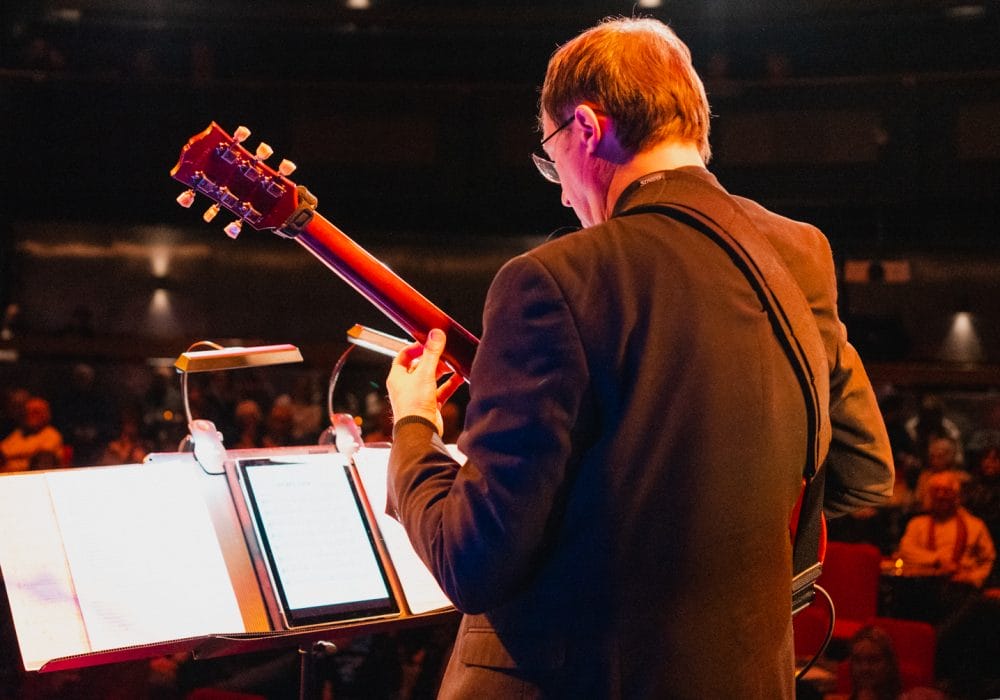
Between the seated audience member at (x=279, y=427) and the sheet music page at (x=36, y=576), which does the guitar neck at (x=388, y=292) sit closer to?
the sheet music page at (x=36, y=576)

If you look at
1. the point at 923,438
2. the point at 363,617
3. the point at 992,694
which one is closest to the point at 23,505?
the point at 363,617

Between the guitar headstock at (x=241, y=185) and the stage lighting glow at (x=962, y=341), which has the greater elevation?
the guitar headstock at (x=241, y=185)

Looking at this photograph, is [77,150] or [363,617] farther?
[77,150]

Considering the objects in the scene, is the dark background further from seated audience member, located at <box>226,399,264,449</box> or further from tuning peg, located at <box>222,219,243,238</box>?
tuning peg, located at <box>222,219,243,238</box>

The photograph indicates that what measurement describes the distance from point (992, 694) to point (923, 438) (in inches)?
119

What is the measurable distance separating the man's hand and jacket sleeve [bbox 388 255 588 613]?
18cm

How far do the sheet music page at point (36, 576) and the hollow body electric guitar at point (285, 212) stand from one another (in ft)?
1.73

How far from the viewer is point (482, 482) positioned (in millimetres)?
1162

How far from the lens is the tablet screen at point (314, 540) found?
→ 1847 mm

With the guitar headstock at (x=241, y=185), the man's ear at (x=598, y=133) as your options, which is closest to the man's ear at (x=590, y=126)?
the man's ear at (x=598, y=133)

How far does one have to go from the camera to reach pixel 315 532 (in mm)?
1938

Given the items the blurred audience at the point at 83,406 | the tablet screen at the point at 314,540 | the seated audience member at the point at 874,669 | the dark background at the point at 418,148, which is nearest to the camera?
the tablet screen at the point at 314,540

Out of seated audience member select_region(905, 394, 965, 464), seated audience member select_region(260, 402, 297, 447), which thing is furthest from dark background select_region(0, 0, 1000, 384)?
seated audience member select_region(260, 402, 297, 447)

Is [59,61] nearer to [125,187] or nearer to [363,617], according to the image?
[125,187]
